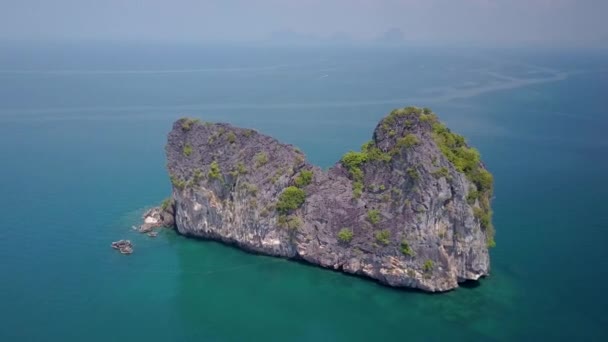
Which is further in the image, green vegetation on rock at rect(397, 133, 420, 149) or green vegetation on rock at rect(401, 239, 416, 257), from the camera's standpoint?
green vegetation on rock at rect(397, 133, 420, 149)

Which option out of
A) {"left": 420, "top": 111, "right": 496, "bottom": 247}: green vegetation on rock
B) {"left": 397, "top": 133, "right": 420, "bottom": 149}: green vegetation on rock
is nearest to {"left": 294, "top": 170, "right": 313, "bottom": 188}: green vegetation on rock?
{"left": 397, "top": 133, "right": 420, "bottom": 149}: green vegetation on rock

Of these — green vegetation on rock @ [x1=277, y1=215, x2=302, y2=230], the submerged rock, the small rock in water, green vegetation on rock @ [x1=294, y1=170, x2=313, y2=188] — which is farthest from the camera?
the submerged rock

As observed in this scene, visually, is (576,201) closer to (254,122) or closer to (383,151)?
(383,151)

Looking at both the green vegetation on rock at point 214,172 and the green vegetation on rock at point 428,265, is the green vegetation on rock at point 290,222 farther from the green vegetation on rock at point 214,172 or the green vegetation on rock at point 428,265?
the green vegetation on rock at point 428,265

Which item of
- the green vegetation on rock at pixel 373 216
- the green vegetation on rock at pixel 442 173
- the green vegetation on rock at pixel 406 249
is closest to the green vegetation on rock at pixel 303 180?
the green vegetation on rock at pixel 373 216

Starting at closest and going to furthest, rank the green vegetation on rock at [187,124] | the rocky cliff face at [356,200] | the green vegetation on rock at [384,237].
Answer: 1. the rocky cliff face at [356,200]
2. the green vegetation on rock at [384,237]
3. the green vegetation on rock at [187,124]

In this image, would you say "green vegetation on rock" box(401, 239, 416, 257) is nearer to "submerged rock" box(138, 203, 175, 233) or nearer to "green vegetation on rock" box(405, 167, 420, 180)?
"green vegetation on rock" box(405, 167, 420, 180)

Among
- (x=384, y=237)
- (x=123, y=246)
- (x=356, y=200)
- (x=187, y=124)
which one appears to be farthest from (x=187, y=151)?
(x=384, y=237)
